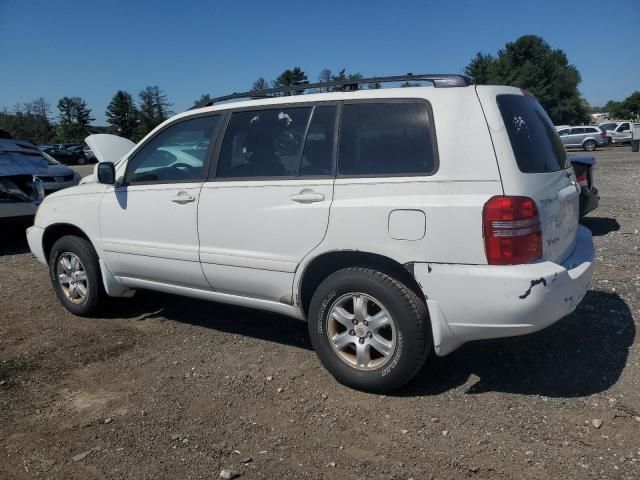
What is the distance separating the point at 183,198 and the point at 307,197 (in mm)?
1107

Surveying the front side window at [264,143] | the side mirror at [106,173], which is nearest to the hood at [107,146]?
the side mirror at [106,173]

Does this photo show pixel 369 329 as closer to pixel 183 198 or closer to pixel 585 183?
pixel 183 198

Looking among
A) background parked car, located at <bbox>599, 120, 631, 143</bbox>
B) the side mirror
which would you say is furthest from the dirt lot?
background parked car, located at <bbox>599, 120, 631, 143</bbox>

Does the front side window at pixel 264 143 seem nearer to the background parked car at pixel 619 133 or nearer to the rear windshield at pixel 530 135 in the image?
the rear windshield at pixel 530 135

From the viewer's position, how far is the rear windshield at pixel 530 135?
10.4 ft

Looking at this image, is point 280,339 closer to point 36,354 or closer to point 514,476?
point 36,354

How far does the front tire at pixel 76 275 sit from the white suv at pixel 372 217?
572 millimetres

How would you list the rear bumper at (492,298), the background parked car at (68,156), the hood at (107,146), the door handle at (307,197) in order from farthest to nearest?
the background parked car at (68,156) < the hood at (107,146) < the door handle at (307,197) < the rear bumper at (492,298)

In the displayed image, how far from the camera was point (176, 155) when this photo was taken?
14.6 feet

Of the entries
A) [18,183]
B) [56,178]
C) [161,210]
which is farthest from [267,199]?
[56,178]

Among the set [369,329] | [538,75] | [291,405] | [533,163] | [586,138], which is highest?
[538,75]

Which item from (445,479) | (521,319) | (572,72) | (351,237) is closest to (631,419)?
(521,319)

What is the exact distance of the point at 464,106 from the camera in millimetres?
3182

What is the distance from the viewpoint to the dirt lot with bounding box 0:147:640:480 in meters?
2.81
